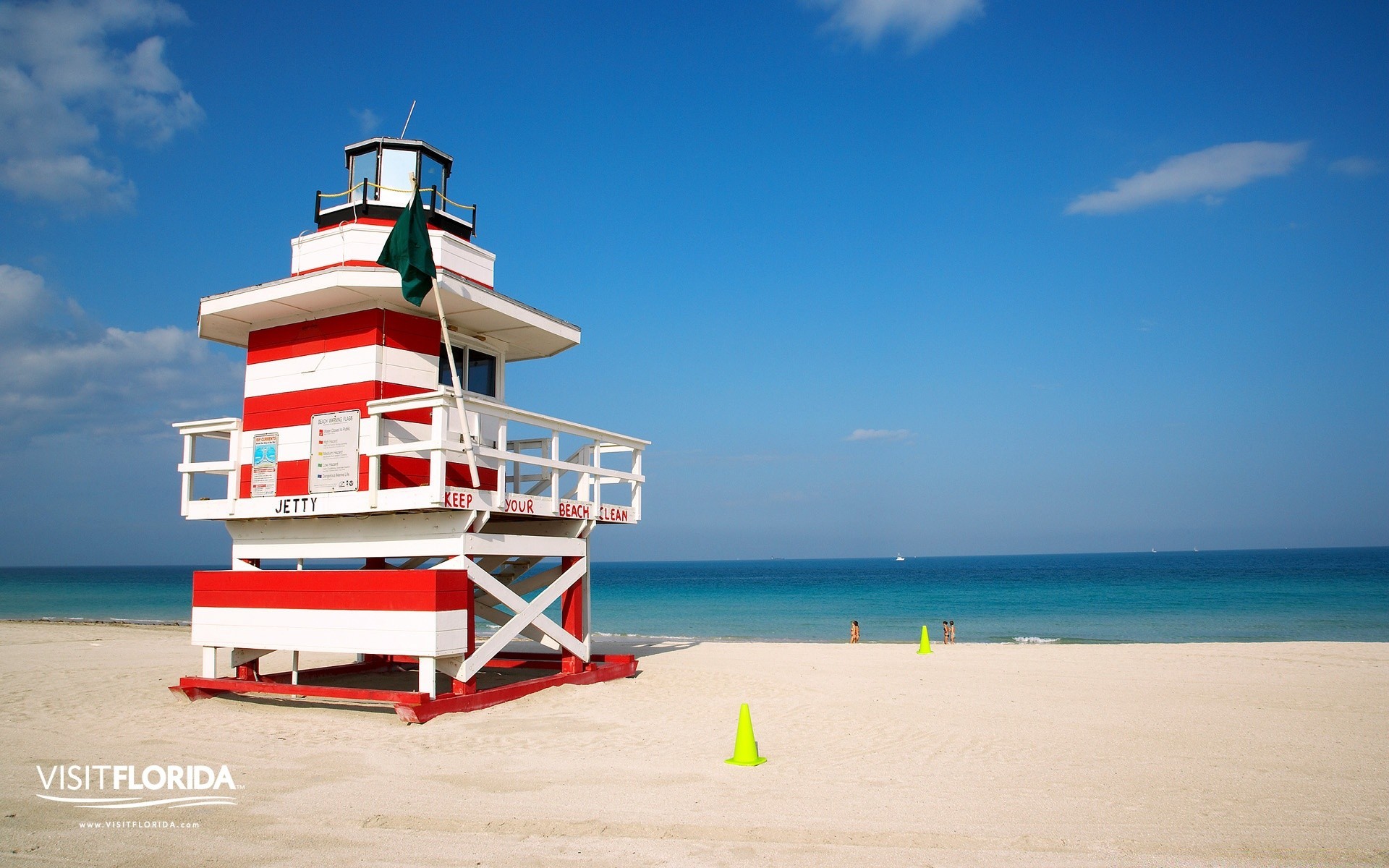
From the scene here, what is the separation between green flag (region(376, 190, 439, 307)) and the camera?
10102mm

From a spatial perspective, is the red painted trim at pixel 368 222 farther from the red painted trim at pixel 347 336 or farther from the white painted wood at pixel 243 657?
the white painted wood at pixel 243 657

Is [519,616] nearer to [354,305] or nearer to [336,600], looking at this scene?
[336,600]

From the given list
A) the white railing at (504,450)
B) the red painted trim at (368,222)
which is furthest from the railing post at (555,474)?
the red painted trim at (368,222)

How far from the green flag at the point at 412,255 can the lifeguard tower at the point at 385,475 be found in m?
0.27

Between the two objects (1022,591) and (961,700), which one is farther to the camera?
(1022,591)

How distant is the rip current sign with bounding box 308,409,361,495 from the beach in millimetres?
2720

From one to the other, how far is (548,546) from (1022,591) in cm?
7001

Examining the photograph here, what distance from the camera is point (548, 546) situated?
38.4ft

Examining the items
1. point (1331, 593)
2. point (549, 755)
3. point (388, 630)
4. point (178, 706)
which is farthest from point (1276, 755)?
point (1331, 593)

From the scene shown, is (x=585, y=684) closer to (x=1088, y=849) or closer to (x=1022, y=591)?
(x=1088, y=849)

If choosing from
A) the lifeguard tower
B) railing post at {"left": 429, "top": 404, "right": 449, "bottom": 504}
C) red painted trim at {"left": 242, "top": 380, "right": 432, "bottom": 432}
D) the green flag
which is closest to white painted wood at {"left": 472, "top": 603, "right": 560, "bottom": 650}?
the lifeguard tower

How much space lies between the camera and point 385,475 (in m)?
10.7

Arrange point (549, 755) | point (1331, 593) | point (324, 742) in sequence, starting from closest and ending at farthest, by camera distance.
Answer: point (549, 755)
point (324, 742)
point (1331, 593)


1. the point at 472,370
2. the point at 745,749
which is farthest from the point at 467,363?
the point at 745,749
